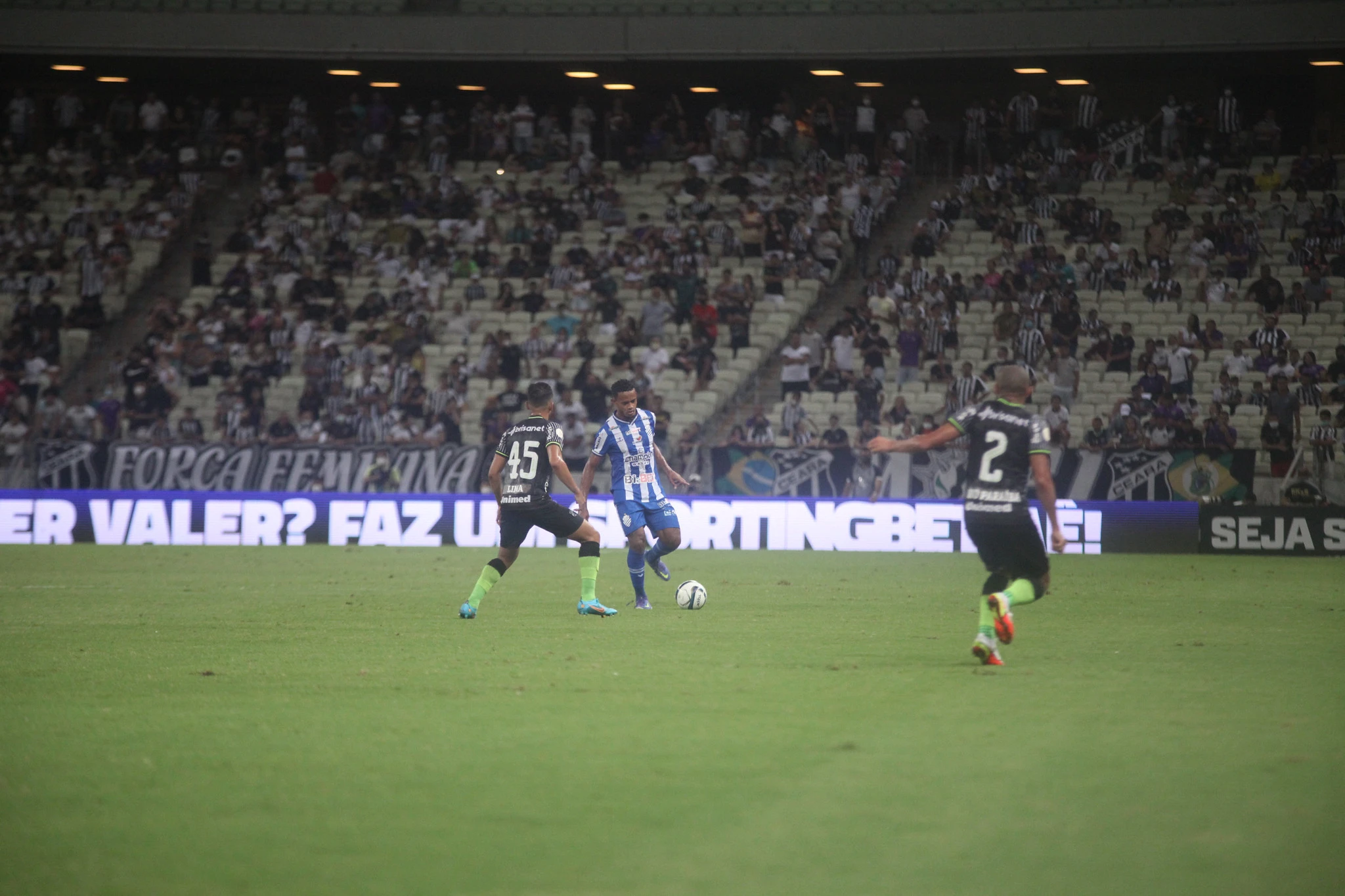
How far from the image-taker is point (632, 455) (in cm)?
1466

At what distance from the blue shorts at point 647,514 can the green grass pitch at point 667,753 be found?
1317mm

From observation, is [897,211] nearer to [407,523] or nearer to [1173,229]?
[1173,229]

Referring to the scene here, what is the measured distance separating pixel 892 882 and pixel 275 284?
29771 millimetres

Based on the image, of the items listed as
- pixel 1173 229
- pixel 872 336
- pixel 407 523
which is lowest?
pixel 407 523

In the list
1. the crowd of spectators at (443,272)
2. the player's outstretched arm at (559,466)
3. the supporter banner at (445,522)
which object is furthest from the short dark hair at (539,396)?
the crowd of spectators at (443,272)

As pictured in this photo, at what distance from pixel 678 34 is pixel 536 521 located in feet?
69.2

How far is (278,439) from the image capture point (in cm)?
2856

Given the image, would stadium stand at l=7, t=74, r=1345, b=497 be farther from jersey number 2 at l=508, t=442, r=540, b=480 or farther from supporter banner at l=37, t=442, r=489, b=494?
jersey number 2 at l=508, t=442, r=540, b=480

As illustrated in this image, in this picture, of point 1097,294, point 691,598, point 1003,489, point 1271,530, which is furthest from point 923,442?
point 1097,294

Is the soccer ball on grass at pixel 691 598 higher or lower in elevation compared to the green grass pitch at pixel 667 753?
lower

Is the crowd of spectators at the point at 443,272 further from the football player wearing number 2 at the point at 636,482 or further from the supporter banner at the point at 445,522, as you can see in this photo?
the football player wearing number 2 at the point at 636,482

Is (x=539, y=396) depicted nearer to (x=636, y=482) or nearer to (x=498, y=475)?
(x=498, y=475)

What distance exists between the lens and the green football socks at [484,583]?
1352 centimetres

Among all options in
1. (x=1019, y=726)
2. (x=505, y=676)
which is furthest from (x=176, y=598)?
(x=1019, y=726)
